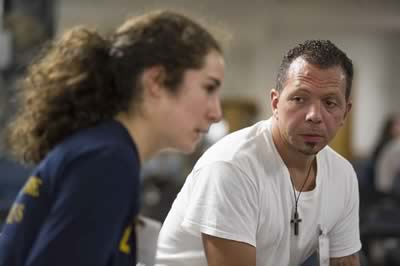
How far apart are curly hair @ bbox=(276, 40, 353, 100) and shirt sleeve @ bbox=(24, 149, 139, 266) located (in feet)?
2.53

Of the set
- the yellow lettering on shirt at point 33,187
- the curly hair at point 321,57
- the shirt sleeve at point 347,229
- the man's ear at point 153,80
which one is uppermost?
the curly hair at point 321,57

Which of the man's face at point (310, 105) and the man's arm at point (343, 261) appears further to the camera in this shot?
the man's arm at point (343, 261)

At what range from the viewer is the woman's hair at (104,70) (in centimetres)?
125

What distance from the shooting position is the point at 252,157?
5.80ft

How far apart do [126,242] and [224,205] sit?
19.1 inches

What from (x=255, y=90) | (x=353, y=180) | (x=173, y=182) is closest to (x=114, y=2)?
(x=255, y=90)

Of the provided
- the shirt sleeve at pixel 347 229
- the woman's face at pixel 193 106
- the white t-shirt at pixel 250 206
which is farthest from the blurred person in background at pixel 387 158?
the woman's face at pixel 193 106

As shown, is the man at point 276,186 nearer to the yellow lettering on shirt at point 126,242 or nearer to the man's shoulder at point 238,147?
the man's shoulder at point 238,147

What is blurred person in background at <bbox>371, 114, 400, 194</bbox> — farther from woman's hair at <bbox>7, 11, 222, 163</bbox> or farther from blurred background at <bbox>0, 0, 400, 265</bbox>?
woman's hair at <bbox>7, 11, 222, 163</bbox>

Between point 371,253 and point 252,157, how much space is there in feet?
10.6

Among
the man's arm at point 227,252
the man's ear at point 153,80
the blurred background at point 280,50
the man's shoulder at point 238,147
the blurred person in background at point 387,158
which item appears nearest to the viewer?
the man's ear at point 153,80

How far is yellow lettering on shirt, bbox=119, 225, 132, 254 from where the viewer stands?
1.21 m

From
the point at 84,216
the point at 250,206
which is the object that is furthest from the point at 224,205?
the point at 84,216

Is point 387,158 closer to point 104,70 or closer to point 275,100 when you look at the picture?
point 275,100
